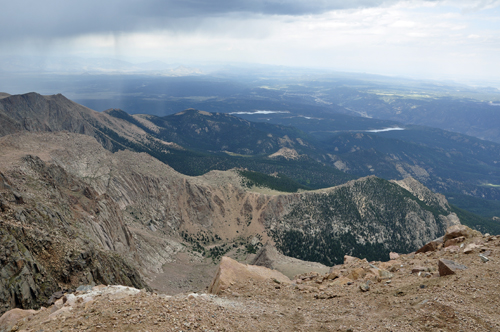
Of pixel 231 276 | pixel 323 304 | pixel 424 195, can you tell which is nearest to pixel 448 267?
pixel 323 304

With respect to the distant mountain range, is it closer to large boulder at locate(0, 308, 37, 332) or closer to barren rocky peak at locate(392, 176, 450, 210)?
barren rocky peak at locate(392, 176, 450, 210)

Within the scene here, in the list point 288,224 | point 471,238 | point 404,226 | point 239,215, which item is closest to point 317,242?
point 288,224

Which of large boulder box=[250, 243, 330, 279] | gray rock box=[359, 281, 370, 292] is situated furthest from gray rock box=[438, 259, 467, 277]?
large boulder box=[250, 243, 330, 279]

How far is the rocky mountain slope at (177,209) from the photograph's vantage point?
206 feet

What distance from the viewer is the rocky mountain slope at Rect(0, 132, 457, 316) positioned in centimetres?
6269

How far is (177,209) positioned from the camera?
122062 millimetres

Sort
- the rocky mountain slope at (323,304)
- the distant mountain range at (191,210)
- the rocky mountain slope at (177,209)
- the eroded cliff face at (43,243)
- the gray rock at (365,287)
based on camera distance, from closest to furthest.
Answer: the rocky mountain slope at (323,304)
the gray rock at (365,287)
the eroded cliff face at (43,243)
the rocky mountain slope at (177,209)
the distant mountain range at (191,210)

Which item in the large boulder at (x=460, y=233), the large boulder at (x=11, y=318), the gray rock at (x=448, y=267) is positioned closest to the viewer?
the large boulder at (x=11, y=318)

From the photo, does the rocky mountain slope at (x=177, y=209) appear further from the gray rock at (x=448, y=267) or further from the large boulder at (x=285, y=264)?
the gray rock at (x=448, y=267)

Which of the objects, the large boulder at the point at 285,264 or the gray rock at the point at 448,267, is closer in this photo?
the gray rock at the point at 448,267

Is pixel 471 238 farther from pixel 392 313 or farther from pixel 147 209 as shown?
pixel 147 209

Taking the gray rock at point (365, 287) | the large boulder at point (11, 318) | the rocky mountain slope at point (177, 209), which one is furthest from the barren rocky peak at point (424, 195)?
the large boulder at point (11, 318)

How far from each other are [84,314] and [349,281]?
61.6 ft

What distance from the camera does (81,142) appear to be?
412 ft
